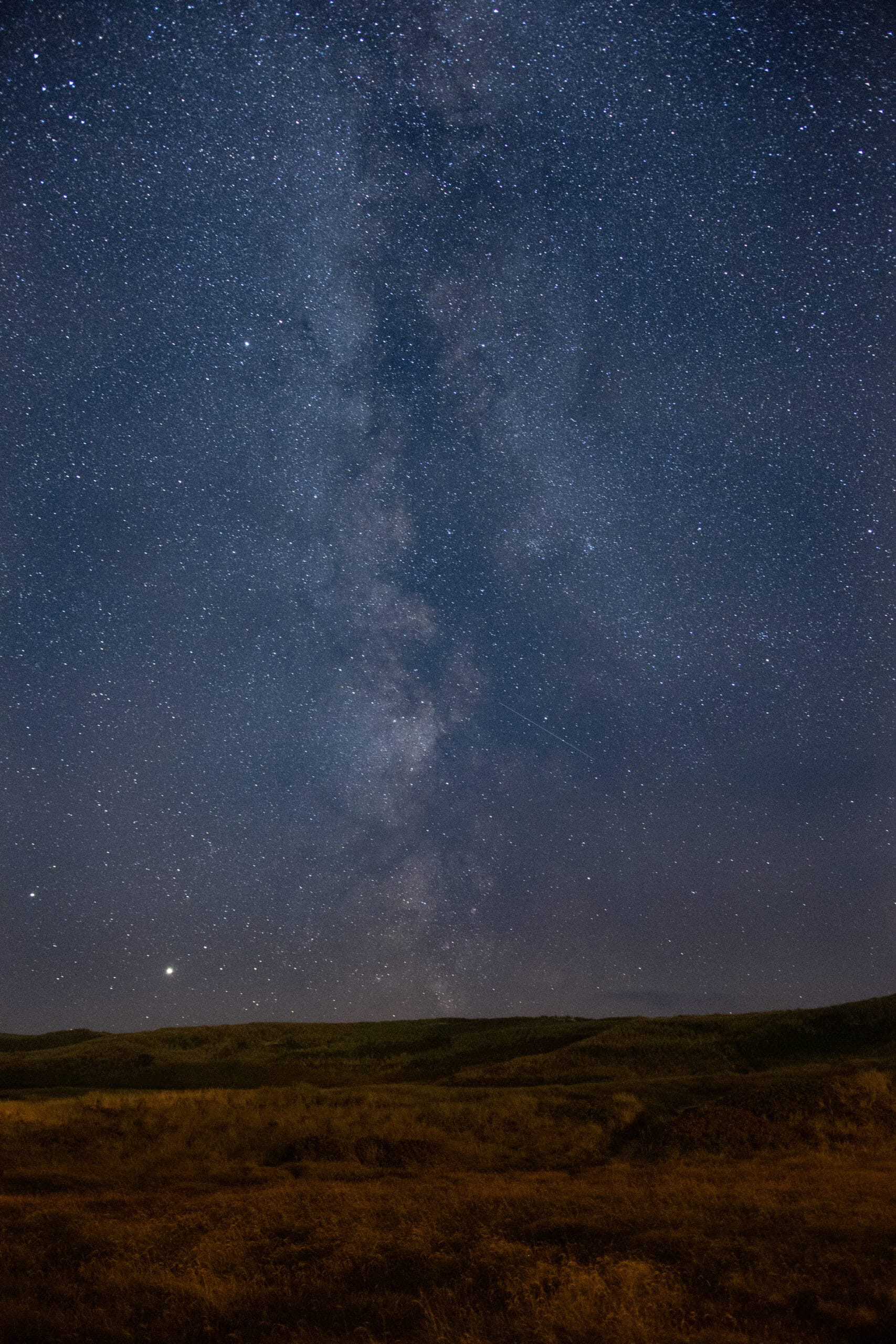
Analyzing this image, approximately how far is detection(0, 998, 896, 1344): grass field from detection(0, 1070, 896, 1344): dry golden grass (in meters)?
0.04

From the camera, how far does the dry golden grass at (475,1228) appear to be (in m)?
8.23

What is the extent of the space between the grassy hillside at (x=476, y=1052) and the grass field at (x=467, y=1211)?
1.69m

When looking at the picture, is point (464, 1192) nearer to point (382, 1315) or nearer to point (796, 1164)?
point (382, 1315)

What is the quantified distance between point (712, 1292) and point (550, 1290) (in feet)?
5.41

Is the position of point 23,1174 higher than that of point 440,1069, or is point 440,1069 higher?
point 23,1174

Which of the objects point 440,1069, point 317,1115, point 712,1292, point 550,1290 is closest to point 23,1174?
point 317,1115

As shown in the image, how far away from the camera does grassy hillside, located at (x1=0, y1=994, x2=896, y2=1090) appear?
104 feet

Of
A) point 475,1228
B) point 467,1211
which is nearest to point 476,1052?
point 467,1211

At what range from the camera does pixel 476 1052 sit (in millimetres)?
40438

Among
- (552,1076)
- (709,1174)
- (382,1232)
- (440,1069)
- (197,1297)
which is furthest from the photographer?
(440,1069)

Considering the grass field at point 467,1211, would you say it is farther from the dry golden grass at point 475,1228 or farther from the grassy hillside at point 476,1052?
the grassy hillside at point 476,1052

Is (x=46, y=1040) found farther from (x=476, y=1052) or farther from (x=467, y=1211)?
(x=467, y=1211)

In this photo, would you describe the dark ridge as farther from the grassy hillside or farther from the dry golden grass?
the dry golden grass

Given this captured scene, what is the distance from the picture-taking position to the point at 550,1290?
8641mm
